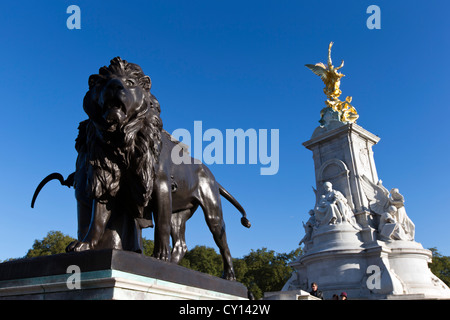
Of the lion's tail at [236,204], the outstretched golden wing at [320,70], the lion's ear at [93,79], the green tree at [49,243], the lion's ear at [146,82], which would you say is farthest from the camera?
the green tree at [49,243]

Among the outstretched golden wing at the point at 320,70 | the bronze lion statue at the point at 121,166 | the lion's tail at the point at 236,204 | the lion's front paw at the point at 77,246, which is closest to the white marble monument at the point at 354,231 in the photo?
the outstretched golden wing at the point at 320,70

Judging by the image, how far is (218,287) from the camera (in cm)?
374

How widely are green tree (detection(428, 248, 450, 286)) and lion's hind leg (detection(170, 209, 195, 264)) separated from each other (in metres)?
46.1

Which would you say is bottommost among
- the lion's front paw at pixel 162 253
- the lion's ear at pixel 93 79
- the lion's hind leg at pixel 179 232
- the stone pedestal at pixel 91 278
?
the stone pedestal at pixel 91 278

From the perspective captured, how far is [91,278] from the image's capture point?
2.45 metres

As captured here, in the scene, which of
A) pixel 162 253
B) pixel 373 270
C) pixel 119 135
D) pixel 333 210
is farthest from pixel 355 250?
pixel 119 135

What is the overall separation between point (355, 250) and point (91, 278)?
17.2m

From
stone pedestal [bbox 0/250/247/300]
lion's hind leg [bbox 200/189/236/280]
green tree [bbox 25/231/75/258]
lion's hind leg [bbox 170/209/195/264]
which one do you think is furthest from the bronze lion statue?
green tree [bbox 25/231/75/258]

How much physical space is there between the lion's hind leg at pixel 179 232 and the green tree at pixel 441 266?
151ft

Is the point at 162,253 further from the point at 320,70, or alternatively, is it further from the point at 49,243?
the point at 49,243

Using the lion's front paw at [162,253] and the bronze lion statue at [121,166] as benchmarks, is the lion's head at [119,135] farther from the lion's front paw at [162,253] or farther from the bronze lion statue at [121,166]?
the lion's front paw at [162,253]

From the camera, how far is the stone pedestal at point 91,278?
2.44m

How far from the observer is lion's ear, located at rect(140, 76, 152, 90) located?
3.73 metres
